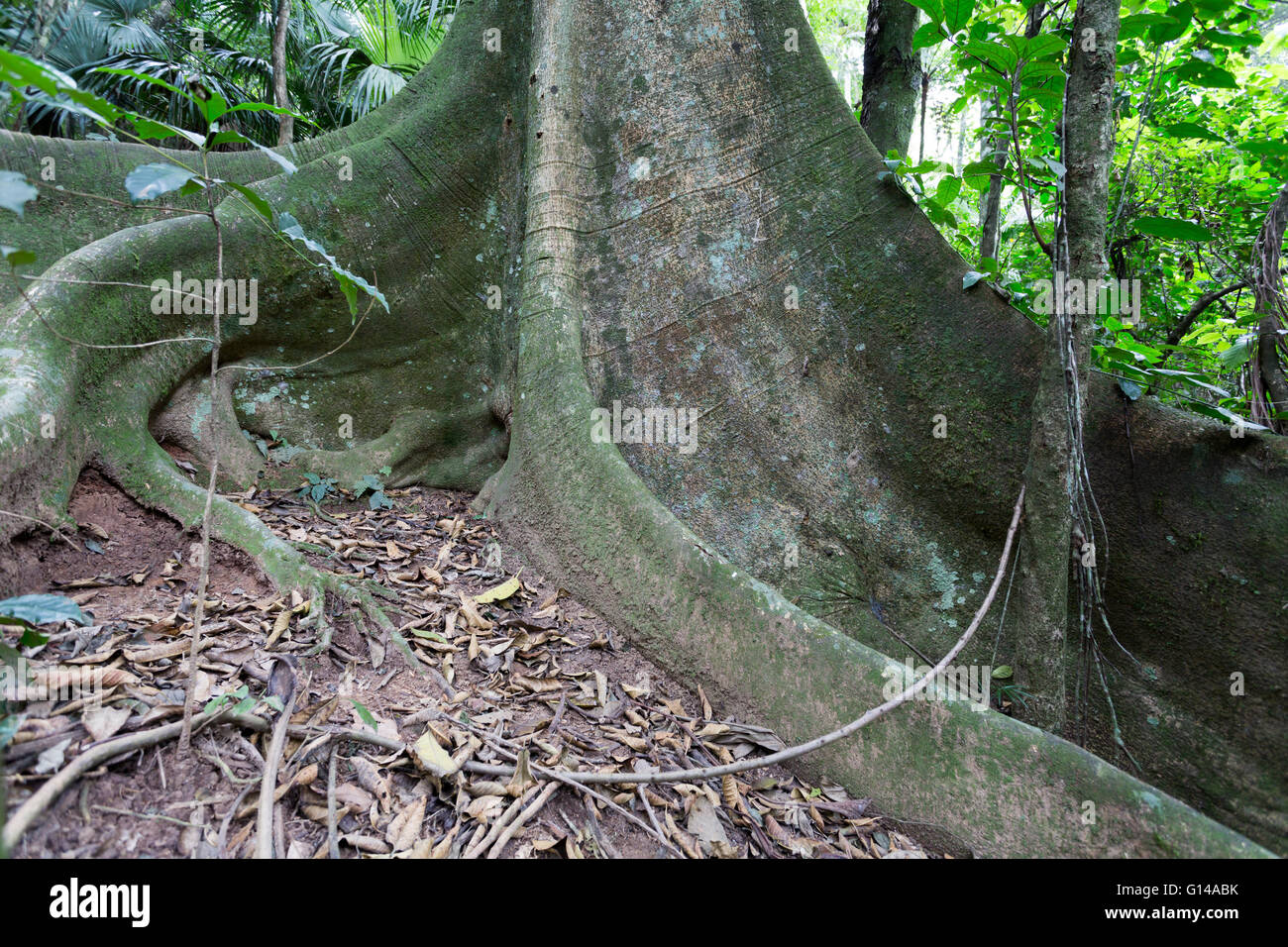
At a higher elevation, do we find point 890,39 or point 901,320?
point 890,39

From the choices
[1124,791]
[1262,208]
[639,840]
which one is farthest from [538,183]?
[1262,208]

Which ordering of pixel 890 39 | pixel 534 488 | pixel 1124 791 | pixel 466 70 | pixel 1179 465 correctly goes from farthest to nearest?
pixel 890 39 → pixel 466 70 → pixel 534 488 → pixel 1179 465 → pixel 1124 791

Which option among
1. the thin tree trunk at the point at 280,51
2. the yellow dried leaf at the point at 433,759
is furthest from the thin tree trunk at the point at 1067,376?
the thin tree trunk at the point at 280,51

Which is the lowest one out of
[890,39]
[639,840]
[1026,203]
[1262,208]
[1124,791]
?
[639,840]

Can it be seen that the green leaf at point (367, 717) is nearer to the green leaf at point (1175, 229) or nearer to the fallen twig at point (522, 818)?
the fallen twig at point (522, 818)

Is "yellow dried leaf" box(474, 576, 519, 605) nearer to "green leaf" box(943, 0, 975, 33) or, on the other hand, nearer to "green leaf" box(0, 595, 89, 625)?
"green leaf" box(0, 595, 89, 625)

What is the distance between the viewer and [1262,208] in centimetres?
416

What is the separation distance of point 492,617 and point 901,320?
1.97 meters

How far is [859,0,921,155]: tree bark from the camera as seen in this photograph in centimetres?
452

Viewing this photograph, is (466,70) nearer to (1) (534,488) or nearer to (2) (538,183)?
(2) (538,183)

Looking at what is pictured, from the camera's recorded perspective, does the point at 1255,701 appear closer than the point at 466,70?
Yes

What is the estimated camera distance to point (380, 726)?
71.2 inches

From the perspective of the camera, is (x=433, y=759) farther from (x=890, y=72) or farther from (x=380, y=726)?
(x=890, y=72)

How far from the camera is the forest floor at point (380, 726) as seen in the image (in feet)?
4.74
